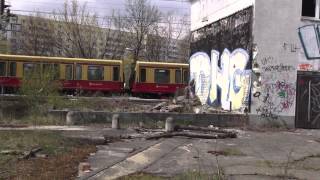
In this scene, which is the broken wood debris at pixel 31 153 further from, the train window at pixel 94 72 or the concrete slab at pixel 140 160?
the train window at pixel 94 72

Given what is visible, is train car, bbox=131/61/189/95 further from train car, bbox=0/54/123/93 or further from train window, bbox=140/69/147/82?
train car, bbox=0/54/123/93

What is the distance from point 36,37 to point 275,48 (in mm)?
47111

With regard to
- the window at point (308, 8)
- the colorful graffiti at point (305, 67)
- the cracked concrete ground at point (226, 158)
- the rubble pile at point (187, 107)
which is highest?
the window at point (308, 8)

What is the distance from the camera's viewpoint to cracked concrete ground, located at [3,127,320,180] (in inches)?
472

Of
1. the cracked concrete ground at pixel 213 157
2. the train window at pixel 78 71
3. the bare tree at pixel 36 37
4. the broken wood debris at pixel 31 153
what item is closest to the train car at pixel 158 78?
the train window at pixel 78 71

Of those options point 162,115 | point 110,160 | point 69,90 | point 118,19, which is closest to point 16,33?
point 118,19

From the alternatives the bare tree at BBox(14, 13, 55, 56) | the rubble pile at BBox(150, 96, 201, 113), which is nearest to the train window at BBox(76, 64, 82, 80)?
the rubble pile at BBox(150, 96, 201, 113)

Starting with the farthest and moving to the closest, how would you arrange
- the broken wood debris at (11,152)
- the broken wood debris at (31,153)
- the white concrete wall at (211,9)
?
1. the white concrete wall at (211,9)
2. the broken wood debris at (11,152)
3. the broken wood debris at (31,153)

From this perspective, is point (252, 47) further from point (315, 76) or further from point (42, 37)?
point (42, 37)

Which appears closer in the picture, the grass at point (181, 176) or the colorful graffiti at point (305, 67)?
the grass at point (181, 176)

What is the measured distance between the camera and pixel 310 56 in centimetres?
2336

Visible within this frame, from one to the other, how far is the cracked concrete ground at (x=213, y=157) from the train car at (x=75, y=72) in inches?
814

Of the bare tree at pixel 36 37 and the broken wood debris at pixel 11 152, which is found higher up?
the bare tree at pixel 36 37

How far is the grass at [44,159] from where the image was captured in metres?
11.3
